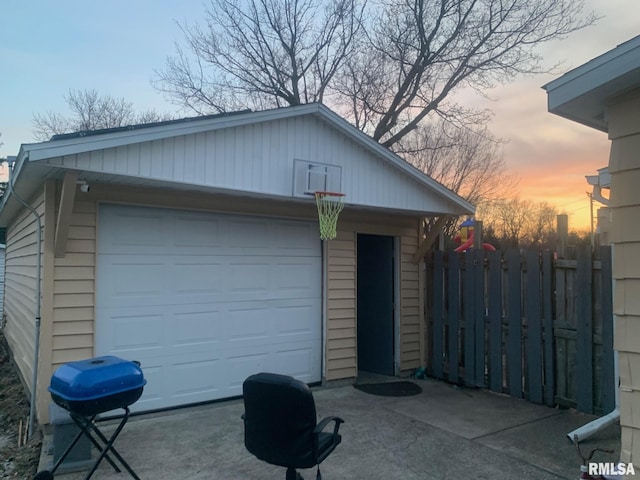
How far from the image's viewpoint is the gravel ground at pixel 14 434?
3.97 meters

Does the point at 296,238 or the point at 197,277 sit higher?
the point at 296,238

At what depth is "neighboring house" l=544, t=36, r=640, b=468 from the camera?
247cm

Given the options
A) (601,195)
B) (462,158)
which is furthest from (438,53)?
(601,195)

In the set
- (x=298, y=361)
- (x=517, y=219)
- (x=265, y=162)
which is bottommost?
(x=298, y=361)

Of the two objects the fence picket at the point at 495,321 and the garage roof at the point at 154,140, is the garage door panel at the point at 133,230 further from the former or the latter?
the fence picket at the point at 495,321

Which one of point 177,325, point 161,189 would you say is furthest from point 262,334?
point 161,189

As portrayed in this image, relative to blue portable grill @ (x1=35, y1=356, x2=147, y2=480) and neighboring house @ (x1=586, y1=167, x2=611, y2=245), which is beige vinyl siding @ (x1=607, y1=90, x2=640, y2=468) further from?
blue portable grill @ (x1=35, y1=356, x2=147, y2=480)

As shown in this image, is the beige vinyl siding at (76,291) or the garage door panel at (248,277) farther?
the garage door panel at (248,277)

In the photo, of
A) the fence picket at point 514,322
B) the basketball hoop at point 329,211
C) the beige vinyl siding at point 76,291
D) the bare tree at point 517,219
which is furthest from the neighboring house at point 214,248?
the bare tree at point 517,219

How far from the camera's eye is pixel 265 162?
5.32 m

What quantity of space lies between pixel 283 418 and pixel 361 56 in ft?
45.3

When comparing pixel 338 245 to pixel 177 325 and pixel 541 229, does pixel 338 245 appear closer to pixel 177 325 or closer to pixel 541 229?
pixel 177 325

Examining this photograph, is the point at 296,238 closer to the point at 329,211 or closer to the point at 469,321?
the point at 329,211

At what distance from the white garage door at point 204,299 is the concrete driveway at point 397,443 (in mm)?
529
